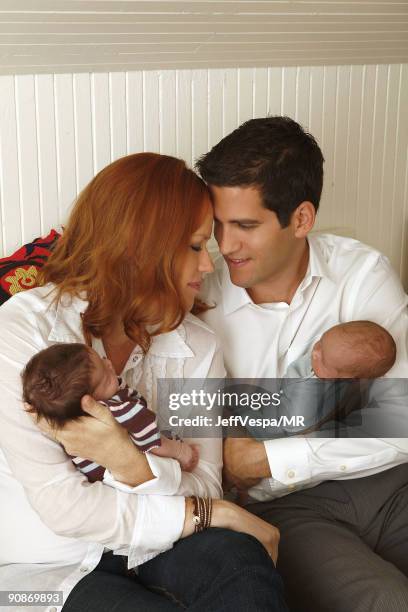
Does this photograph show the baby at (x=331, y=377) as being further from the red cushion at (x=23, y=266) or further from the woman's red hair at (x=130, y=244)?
the red cushion at (x=23, y=266)

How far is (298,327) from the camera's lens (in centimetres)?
206

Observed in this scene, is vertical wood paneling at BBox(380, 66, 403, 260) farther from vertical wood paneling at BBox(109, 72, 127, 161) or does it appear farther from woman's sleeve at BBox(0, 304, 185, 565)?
woman's sleeve at BBox(0, 304, 185, 565)

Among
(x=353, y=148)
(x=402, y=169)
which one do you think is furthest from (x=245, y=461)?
(x=402, y=169)

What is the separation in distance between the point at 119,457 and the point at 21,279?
62cm

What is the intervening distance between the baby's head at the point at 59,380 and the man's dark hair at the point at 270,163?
0.61m

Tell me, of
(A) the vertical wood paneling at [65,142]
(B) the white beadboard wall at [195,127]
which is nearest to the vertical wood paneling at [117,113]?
(B) the white beadboard wall at [195,127]

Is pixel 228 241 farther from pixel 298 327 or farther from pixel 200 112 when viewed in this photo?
pixel 200 112

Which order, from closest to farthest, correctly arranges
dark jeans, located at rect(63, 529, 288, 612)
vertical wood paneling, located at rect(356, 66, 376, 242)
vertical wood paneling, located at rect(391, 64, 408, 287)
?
dark jeans, located at rect(63, 529, 288, 612) → vertical wood paneling, located at rect(356, 66, 376, 242) → vertical wood paneling, located at rect(391, 64, 408, 287)

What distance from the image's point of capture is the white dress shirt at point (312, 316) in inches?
76.5

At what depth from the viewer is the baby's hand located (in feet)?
5.47

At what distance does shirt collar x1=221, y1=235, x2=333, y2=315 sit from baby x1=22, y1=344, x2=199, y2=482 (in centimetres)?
48

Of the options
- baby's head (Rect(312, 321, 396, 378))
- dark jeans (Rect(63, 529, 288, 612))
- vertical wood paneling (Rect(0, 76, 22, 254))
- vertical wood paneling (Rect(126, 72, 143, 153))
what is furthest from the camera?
vertical wood paneling (Rect(126, 72, 143, 153))

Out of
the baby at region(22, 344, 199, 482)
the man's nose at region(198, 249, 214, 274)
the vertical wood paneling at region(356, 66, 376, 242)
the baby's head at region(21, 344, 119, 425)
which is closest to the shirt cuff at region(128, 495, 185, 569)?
the baby at region(22, 344, 199, 482)

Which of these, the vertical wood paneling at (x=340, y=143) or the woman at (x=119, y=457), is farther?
the vertical wood paneling at (x=340, y=143)
